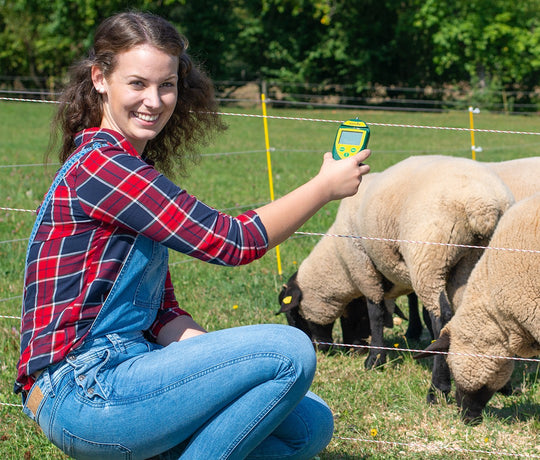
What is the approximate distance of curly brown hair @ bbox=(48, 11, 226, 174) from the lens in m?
2.22

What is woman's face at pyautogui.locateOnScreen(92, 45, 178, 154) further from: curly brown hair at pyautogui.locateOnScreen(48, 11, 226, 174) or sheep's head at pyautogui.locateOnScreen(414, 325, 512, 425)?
sheep's head at pyautogui.locateOnScreen(414, 325, 512, 425)

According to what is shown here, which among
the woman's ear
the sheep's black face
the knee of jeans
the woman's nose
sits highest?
the woman's ear

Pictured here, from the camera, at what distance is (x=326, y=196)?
2186 millimetres

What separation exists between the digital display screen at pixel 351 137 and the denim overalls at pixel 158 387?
2.11ft

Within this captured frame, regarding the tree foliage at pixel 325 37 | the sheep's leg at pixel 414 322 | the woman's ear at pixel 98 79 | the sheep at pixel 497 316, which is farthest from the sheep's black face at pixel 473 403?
the tree foliage at pixel 325 37

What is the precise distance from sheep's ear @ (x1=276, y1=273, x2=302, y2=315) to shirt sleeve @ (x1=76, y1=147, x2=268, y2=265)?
10.6ft

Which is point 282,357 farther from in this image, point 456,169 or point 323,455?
point 456,169

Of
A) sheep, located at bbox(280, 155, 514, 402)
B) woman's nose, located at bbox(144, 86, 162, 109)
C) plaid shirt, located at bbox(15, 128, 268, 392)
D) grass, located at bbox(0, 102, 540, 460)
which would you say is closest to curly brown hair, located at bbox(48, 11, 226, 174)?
woman's nose, located at bbox(144, 86, 162, 109)

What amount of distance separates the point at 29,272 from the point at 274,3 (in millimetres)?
31426

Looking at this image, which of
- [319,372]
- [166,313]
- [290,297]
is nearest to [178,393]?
[166,313]

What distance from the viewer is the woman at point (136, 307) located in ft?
6.79

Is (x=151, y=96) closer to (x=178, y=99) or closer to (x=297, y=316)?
(x=178, y=99)

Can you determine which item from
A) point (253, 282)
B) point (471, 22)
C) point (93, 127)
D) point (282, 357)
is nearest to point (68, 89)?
point (93, 127)

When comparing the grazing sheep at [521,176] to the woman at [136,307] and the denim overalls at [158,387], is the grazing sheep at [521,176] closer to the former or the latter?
the woman at [136,307]
